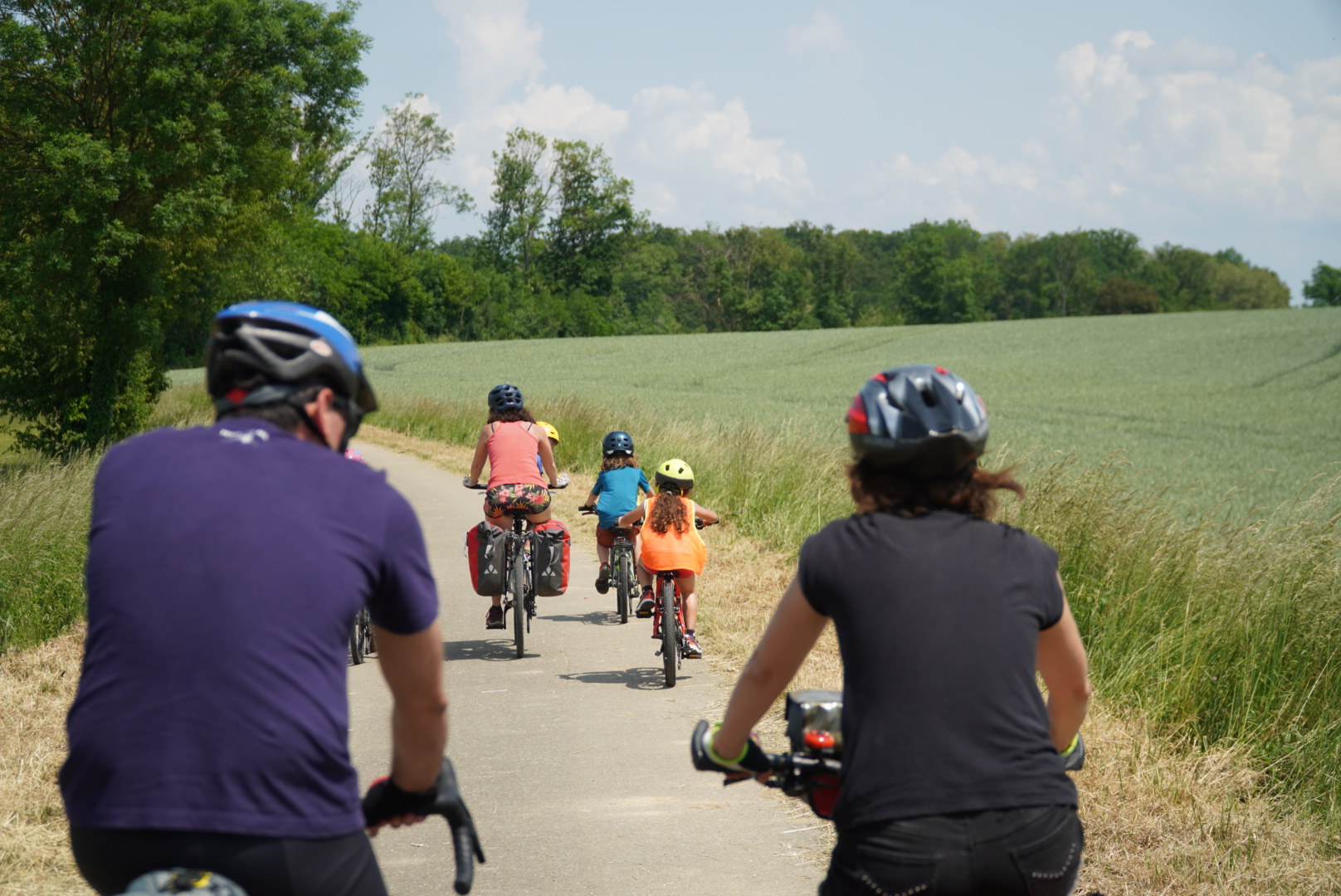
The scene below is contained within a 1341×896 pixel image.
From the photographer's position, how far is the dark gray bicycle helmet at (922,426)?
2.35 metres

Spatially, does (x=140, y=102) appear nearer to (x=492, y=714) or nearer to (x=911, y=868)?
(x=492, y=714)

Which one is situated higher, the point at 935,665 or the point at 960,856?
the point at 935,665

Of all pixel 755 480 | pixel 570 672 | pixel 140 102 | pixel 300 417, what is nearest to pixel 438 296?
pixel 140 102

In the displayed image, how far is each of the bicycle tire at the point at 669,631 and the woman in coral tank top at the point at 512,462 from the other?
155 centimetres

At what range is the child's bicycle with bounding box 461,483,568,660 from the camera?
28.1 feet

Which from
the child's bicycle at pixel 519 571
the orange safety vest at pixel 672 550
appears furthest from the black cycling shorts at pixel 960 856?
the child's bicycle at pixel 519 571

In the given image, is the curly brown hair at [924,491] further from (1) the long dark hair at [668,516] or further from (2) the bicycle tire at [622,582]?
(2) the bicycle tire at [622,582]

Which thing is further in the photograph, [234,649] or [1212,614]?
[1212,614]

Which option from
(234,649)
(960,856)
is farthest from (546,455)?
(234,649)

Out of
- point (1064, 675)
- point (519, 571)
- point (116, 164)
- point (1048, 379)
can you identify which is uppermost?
point (116, 164)

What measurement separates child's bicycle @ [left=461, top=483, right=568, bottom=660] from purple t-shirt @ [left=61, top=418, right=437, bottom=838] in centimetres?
658

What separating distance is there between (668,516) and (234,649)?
20.2 feet

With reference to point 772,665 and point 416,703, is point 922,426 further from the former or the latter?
point 416,703

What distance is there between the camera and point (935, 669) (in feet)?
7.06
